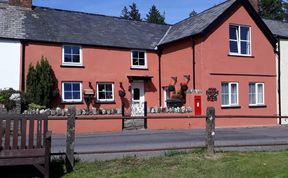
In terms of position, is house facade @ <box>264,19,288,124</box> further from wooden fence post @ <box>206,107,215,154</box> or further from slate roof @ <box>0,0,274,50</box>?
wooden fence post @ <box>206,107,215,154</box>

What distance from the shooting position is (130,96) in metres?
25.9

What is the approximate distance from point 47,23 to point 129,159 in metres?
18.1

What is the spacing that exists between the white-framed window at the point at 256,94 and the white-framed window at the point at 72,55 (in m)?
11.4

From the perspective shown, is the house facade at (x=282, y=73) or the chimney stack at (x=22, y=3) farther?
the house facade at (x=282, y=73)

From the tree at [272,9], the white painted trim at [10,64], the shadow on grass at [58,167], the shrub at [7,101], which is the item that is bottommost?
the shadow on grass at [58,167]

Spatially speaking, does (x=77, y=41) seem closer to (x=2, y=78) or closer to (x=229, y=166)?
(x=2, y=78)

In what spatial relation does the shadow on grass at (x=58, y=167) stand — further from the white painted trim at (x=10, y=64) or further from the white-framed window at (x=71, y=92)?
the white-framed window at (x=71, y=92)

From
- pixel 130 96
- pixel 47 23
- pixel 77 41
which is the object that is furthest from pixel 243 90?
pixel 47 23

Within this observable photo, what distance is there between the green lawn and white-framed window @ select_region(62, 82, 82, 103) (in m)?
15.0

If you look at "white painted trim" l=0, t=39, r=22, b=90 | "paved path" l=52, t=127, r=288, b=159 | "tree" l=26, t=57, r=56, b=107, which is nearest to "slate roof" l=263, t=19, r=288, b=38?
"paved path" l=52, t=127, r=288, b=159

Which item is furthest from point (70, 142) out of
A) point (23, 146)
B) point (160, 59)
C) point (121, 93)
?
point (160, 59)

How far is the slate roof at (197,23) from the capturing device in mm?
23938

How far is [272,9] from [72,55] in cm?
5521

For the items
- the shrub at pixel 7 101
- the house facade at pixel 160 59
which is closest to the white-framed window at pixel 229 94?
the house facade at pixel 160 59
